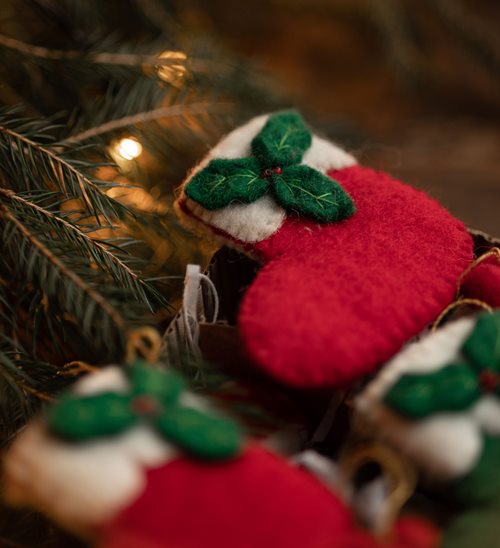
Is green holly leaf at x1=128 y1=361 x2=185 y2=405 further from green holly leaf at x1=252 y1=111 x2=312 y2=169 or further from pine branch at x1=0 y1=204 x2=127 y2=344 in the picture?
green holly leaf at x1=252 y1=111 x2=312 y2=169

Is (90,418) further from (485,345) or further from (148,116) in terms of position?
(148,116)

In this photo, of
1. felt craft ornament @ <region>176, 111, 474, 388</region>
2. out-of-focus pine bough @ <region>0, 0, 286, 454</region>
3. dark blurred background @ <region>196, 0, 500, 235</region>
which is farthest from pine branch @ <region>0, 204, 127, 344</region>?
dark blurred background @ <region>196, 0, 500, 235</region>

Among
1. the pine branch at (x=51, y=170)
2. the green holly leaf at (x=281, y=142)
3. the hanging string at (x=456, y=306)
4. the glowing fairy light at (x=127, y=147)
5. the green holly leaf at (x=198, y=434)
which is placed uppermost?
the green holly leaf at (x=281, y=142)

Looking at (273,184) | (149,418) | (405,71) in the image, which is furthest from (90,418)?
(405,71)

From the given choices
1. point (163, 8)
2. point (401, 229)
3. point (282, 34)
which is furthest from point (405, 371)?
point (282, 34)

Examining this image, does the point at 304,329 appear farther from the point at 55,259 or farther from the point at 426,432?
the point at 55,259

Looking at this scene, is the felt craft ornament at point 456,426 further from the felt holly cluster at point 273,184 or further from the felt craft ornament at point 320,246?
the felt holly cluster at point 273,184

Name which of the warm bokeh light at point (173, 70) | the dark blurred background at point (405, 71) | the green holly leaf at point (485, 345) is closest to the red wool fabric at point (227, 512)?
the green holly leaf at point (485, 345)
